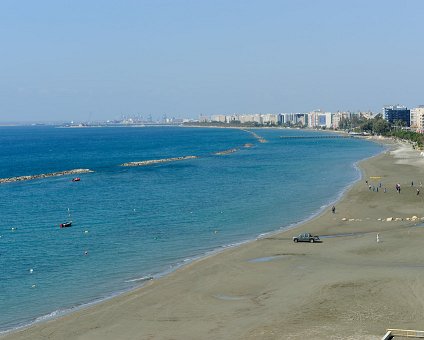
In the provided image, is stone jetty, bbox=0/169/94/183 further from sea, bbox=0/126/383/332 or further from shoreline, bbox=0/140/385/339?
shoreline, bbox=0/140/385/339

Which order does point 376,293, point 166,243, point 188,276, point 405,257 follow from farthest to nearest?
point 166,243 → point 405,257 → point 188,276 → point 376,293

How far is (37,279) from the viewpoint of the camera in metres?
32.4

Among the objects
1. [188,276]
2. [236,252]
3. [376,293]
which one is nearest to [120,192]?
[236,252]

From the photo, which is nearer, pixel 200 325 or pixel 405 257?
pixel 200 325

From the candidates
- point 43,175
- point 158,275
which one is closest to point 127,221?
point 158,275

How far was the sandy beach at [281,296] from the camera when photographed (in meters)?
23.4

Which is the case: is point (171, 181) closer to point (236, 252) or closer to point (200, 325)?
point (236, 252)

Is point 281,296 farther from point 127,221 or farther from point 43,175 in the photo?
point 43,175

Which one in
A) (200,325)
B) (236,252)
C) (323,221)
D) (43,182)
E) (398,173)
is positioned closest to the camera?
(200,325)

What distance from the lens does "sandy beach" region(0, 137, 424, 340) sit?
2336 centimetres

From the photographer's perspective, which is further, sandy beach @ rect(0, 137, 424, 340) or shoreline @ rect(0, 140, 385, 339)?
shoreline @ rect(0, 140, 385, 339)

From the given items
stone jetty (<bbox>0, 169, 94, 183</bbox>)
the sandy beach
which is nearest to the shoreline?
the sandy beach

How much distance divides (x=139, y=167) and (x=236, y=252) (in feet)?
234

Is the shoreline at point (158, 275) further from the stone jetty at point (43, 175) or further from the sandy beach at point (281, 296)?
the stone jetty at point (43, 175)
